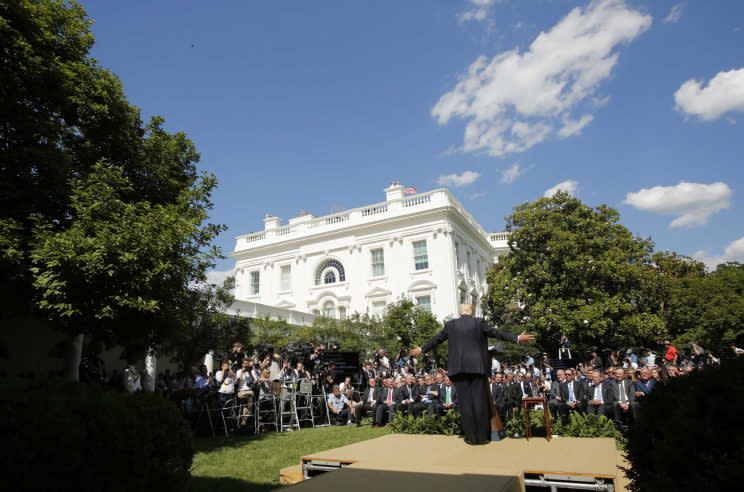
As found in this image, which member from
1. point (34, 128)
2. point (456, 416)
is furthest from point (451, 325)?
point (34, 128)

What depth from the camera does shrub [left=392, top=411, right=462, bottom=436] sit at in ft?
31.0

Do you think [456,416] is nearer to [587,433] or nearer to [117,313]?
[587,433]

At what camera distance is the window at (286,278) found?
4128 cm

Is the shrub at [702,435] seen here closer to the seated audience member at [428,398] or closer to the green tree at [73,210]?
the green tree at [73,210]

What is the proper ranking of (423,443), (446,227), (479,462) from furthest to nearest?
(446,227) < (423,443) < (479,462)

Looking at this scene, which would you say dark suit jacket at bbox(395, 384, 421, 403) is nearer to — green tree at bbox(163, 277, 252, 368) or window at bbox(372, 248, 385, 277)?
green tree at bbox(163, 277, 252, 368)

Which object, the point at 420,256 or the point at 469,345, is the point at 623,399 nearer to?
the point at 469,345

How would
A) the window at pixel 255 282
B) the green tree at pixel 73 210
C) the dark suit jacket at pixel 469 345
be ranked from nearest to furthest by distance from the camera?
the dark suit jacket at pixel 469 345 < the green tree at pixel 73 210 < the window at pixel 255 282

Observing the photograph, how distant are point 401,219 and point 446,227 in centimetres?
360

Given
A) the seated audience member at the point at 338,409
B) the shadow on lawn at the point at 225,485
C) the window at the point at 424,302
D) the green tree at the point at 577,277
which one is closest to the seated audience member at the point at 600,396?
the seated audience member at the point at 338,409

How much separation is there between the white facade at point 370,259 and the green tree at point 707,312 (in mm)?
13667

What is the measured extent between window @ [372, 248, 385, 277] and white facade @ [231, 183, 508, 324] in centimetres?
8

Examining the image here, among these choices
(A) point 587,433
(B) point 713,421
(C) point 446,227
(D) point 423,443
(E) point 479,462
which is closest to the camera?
(B) point 713,421

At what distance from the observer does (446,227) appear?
117 feet
